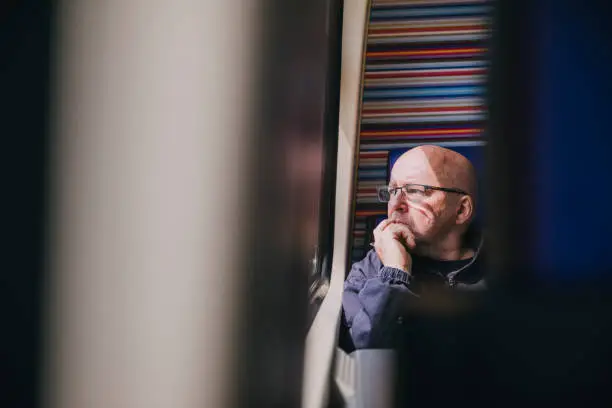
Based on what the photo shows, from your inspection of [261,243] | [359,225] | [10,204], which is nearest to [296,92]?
[261,243]

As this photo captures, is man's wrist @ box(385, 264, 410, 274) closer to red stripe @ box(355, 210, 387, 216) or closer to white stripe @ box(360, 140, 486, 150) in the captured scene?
red stripe @ box(355, 210, 387, 216)

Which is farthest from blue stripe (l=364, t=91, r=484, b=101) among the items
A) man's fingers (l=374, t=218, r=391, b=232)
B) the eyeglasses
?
man's fingers (l=374, t=218, r=391, b=232)

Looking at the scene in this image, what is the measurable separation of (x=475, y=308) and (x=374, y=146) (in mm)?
1287

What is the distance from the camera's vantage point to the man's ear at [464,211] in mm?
1915

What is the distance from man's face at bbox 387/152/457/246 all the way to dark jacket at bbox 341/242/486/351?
0.41 feet

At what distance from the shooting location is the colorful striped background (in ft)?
6.77

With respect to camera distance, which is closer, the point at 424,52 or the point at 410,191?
the point at 410,191

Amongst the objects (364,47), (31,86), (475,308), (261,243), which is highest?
(364,47)

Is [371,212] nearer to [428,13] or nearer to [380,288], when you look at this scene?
[380,288]

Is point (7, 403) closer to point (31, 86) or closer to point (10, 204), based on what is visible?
point (10, 204)

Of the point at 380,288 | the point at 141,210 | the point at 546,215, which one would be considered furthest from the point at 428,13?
the point at 141,210

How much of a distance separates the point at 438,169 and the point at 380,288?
604 mm

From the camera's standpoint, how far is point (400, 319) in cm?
99

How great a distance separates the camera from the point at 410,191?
1943 millimetres
